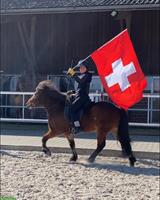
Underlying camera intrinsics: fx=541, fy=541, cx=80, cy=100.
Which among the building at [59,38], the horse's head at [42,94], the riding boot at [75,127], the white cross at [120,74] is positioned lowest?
the riding boot at [75,127]

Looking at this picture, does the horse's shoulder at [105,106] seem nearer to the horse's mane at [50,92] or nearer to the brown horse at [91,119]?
the brown horse at [91,119]

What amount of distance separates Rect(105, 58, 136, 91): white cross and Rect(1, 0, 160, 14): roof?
4.33 metres

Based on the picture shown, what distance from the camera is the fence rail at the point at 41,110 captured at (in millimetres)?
14734

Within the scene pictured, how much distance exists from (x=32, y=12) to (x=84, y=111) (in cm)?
546

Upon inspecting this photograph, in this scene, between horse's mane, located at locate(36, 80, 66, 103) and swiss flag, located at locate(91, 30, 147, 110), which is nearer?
swiss flag, located at locate(91, 30, 147, 110)

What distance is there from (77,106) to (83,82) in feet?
1.82

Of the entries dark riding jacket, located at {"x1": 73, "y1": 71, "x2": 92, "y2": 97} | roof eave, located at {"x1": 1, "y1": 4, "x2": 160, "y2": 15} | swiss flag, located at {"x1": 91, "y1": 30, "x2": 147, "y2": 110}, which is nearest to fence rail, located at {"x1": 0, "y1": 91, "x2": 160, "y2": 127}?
roof eave, located at {"x1": 1, "y1": 4, "x2": 160, "y2": 15}

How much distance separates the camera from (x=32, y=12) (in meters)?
15.5

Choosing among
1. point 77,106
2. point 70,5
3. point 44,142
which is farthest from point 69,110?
point 70,5

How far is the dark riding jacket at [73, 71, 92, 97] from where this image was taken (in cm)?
1062

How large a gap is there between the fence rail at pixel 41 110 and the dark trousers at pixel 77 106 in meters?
3.24

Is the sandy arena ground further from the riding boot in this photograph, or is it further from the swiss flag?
the swiss flag

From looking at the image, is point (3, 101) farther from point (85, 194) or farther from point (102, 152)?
point (85, 194)

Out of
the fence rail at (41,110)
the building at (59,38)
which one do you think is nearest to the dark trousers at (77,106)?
the fence rail at (41,110)
